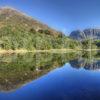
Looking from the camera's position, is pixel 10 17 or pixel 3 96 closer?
pixel 3 96

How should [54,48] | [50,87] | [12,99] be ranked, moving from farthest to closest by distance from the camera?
1. [54,48]
2. [50,87]
3. [12,99]

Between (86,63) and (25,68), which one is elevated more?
(25,68)

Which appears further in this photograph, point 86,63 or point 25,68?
point 86,63

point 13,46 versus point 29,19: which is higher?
point 29,19

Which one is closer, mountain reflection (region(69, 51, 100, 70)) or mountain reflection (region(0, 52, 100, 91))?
mountain reflection (region(0, 52, 100, 91))

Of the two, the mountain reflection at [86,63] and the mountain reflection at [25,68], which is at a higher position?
the mountain reflection at [25,68]

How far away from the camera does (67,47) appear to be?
113562mm

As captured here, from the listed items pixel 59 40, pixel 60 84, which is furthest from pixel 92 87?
pixel 59 40

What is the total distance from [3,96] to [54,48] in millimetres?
90759

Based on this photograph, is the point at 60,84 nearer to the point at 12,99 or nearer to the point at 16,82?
the point at 16,82

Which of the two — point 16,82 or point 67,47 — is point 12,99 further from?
point 67,47

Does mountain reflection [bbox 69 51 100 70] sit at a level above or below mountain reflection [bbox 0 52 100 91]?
below

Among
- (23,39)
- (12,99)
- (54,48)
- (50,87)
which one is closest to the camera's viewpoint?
(12,99)

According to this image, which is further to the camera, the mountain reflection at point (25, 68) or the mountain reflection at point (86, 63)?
the mountain reflection at point (86, 63)
